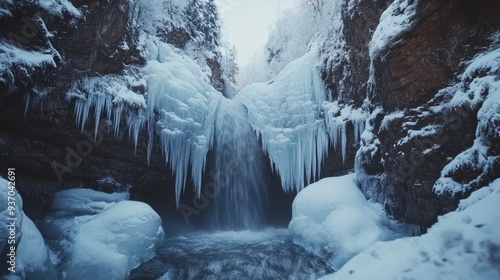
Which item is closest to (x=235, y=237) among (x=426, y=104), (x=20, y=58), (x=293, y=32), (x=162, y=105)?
(x=162, y=105)

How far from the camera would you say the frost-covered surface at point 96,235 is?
17.7ft

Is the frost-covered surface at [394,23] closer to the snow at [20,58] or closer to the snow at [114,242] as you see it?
the snow at [114,242]

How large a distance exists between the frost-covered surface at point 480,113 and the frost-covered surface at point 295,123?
4.36 metres

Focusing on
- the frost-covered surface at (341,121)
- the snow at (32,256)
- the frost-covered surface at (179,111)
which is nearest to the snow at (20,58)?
the frost-covered surface at (179,111)

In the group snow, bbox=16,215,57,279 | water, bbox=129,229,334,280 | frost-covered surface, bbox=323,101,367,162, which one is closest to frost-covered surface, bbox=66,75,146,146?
snow, bbox=16,215,57,279

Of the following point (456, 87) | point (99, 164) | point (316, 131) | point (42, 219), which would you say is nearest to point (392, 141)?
point (456, 87)

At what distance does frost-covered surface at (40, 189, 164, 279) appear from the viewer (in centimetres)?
540

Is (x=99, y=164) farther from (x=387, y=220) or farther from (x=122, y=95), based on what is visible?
(x=387, y=220)

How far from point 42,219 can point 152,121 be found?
12.3ft

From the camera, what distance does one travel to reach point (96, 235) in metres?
5.91

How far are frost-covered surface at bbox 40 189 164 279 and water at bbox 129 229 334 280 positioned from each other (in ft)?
1.39

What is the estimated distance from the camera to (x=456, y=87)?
4.73m

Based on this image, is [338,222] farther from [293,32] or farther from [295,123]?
[293,32]

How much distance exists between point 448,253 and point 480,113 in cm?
287
